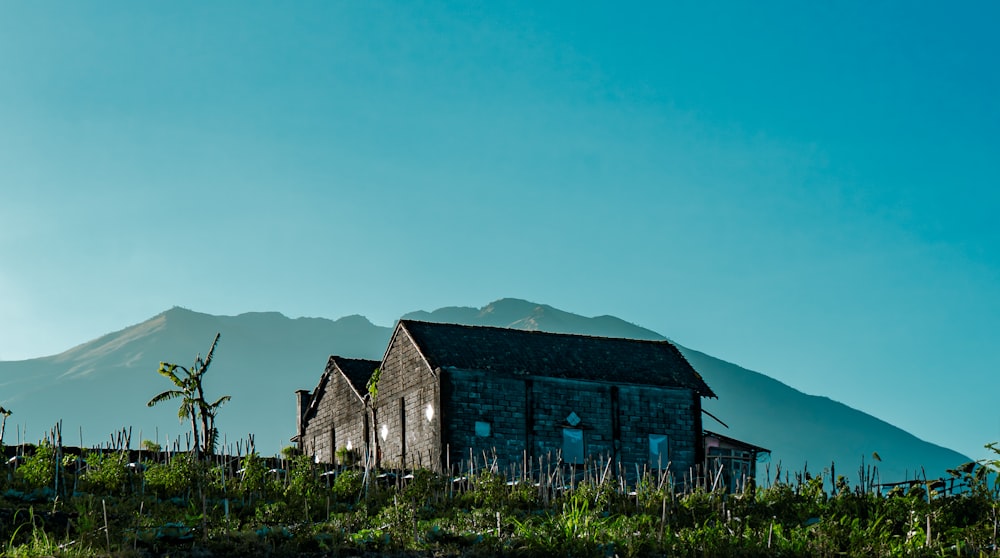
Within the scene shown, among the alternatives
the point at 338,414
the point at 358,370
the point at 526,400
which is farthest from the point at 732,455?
the point at 338,414

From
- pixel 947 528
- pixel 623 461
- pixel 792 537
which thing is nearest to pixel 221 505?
pixel 792 537

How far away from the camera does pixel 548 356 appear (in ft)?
143

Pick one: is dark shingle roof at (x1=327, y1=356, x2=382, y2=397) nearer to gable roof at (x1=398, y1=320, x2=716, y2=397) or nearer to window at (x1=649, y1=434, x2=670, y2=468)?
gable roof at (x1=398, y1=320, x2=716, y2=397)

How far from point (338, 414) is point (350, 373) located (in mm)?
1721

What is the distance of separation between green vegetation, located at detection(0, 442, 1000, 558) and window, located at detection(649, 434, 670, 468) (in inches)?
546

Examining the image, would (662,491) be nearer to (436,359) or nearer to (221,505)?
(221,505)

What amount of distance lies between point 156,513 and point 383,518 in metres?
4.25

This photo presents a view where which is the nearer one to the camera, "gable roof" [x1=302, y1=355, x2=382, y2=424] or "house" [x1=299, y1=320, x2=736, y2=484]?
"house" [x1=299, y1=320, x2=736, y2=484]

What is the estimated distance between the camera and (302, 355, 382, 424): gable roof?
46.6 meters

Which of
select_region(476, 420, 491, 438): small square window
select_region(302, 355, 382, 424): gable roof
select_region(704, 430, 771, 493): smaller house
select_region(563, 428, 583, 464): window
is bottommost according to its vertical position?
select_region(704, 430, 771, 493): smaller house

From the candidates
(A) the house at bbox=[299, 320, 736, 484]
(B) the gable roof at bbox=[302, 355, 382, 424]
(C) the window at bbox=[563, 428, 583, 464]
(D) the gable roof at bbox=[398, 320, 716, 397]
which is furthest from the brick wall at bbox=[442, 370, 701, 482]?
(B) the gable roof at bbox=[302, 355, 382, 424]

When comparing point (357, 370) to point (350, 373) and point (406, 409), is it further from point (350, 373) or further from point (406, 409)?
point (406, 409)

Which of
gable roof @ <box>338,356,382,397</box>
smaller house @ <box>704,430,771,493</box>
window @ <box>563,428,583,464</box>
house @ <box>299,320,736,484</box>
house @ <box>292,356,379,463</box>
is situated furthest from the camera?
gable roof @ <box>338,356,382,397</box>

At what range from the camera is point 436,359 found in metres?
41.7
